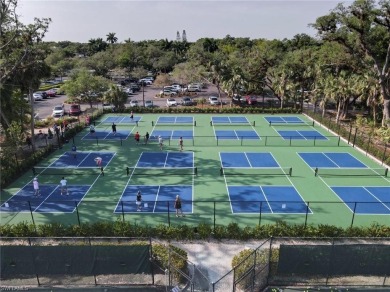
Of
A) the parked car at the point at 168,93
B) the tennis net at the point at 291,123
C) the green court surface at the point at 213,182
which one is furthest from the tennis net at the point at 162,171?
the parked car at the point at 168,93

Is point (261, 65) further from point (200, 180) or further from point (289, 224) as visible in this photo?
point (289, 224)

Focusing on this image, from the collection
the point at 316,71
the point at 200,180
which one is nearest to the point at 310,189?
the point at 200,180

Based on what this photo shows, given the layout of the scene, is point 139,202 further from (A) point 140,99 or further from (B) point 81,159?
(A) point 140,99

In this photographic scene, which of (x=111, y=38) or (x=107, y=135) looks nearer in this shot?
(x=107, y=135)

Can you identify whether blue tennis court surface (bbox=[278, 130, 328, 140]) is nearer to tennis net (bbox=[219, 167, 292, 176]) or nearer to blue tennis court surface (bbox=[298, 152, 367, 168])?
blue tennis court surface (bbox=[298, 152, 367, 168])

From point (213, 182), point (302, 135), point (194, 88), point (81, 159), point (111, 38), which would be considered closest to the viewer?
point (213, 182)

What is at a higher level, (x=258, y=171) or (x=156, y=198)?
(x=258, y=171)

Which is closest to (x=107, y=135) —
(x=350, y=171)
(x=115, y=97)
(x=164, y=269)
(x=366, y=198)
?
(x=115, y=97)
